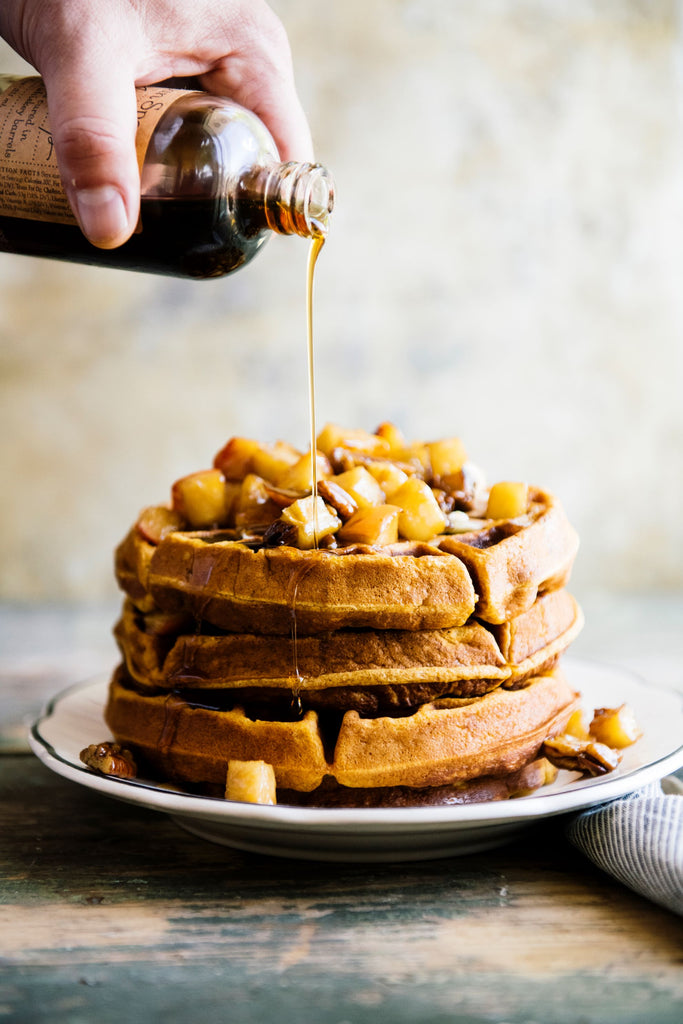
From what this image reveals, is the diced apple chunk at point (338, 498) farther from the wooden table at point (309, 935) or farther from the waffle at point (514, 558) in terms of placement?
the wooden table at point (309, 935)

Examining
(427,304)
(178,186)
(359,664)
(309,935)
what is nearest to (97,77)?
(178,186)

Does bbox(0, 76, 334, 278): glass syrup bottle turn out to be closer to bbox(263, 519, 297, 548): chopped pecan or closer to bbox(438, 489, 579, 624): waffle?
bbox(263, 519, 297, 548): chopped pecan

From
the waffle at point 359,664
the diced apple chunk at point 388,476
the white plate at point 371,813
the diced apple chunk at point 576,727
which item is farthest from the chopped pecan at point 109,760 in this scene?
the diced apple chunk at point 576,727

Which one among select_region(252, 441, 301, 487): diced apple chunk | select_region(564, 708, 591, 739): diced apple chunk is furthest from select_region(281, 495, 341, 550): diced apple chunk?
select_region(564, 708, 591, 739): diced apple chunk

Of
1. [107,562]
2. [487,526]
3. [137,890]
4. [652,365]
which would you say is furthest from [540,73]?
[137,890]

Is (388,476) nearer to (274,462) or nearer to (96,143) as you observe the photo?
(274,462)

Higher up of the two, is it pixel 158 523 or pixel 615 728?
pixel 158 523
